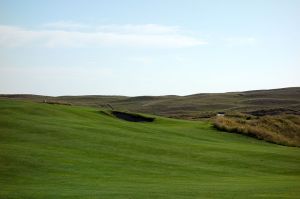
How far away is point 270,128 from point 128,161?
77.6 feet

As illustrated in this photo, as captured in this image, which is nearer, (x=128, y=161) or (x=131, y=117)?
(x=128, y=161)

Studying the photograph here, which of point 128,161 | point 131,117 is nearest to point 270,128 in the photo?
point 131,117

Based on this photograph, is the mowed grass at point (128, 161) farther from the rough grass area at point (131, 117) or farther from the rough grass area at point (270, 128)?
the rough grass area at point (131, 117)

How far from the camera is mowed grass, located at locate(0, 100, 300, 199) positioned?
20.4m

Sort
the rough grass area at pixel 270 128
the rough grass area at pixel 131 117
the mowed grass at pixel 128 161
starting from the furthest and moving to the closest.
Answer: the rough grass area at pixel 131 117, the rough grass area at pixel 270 128, the mowed grass at pixel 128 161

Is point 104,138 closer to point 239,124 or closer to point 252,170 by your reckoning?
point 252,170

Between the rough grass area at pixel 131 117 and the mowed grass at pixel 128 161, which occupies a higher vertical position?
the rough grass area at pixel 131 117

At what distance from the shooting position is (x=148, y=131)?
41250 millimetres

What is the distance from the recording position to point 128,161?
28797mm

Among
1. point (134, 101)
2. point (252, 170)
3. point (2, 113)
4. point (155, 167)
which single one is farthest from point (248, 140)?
point (134, 101)

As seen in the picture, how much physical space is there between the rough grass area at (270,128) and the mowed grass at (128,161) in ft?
5.35

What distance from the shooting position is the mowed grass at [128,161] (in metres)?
20.4

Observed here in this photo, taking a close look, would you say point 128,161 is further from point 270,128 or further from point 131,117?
point 270,128

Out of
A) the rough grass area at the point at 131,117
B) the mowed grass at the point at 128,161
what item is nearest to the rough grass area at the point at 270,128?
the mowed grass at the point at 128,161
